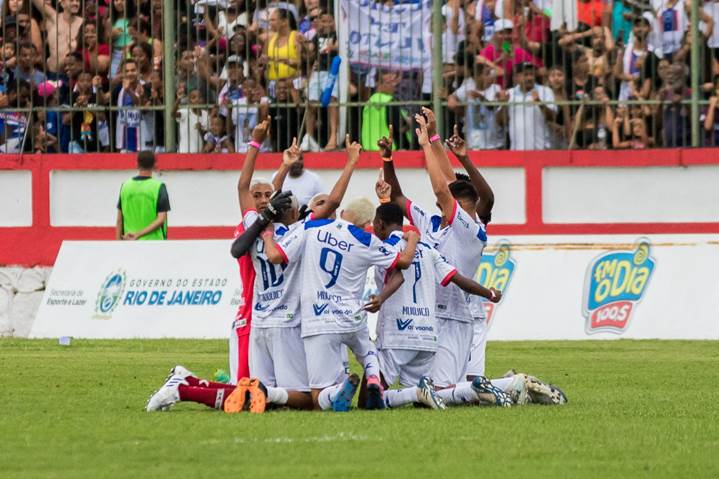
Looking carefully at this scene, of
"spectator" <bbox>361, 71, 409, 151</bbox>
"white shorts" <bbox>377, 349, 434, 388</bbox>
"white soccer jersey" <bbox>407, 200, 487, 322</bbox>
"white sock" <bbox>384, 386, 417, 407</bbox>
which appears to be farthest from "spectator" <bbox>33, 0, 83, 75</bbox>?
"white sock" <bbox>384, 386, 417, 407</bbox>

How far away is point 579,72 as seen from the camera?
2270 cm

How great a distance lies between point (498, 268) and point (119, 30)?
6981 mm

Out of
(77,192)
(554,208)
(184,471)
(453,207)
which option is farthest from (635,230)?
(184,471)

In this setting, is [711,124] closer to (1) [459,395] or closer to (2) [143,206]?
(2) [143,206]

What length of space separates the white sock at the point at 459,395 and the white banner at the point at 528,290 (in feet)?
25.7

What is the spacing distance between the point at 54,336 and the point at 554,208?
694cm

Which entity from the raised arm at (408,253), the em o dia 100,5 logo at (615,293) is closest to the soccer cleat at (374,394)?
the raised arm at (408,253)

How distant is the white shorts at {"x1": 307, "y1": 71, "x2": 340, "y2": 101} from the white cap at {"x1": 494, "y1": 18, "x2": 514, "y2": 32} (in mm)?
2260

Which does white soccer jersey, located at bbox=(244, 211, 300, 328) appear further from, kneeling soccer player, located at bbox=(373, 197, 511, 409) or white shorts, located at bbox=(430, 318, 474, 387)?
white shorts, located at bbox=(430, 318, 474, 387)

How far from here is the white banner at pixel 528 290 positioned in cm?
2003

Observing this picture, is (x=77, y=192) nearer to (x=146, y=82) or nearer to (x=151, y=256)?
(x=146, y=82)

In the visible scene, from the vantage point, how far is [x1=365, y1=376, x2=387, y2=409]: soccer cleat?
11.7 metres

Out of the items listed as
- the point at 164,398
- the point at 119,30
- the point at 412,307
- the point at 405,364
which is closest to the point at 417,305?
the point at 412,307

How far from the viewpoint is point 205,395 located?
1162 cm
